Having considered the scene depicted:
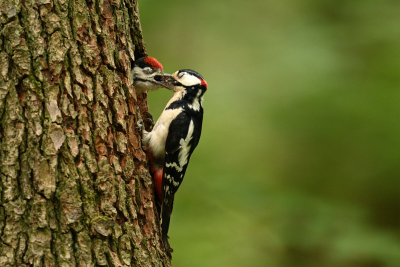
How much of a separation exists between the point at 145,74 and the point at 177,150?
61 cm

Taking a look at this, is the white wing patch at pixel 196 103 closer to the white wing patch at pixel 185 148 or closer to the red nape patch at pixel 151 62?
the white wing patch at pixel 185 148

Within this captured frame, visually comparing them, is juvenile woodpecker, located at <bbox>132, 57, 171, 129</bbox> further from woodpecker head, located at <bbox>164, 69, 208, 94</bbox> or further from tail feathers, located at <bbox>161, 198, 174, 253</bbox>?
tail feathers, located at <bbox>161, 198, 174, 253</bbox>

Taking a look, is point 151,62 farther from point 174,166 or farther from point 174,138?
point 174,166

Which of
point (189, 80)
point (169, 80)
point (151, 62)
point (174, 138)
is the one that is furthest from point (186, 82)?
point (174, 138)

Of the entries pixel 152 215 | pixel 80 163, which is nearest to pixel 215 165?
pixel 152 215

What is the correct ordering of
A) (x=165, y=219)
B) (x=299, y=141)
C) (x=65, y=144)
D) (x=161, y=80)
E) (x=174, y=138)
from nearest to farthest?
(x=65, y=144), (x=165, y=219), (x=174, y=138), (x=161, y=80), (x=299, y=141)

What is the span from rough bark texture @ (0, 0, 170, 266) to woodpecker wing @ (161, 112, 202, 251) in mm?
474

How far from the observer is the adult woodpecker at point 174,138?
8.88ft

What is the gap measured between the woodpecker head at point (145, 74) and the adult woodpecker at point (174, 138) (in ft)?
0.77

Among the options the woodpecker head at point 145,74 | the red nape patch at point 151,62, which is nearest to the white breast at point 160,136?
the woodpecker head at point 145,74

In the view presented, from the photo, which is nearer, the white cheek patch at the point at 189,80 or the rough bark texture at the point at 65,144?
the rough bark texture at the point at 65,144

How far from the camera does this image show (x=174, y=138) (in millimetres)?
3021

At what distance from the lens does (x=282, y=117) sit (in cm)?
497

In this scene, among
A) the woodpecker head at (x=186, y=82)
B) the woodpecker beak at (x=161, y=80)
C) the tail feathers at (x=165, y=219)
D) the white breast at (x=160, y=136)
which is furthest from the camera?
the woodpecker head at (x=186, y=82)
